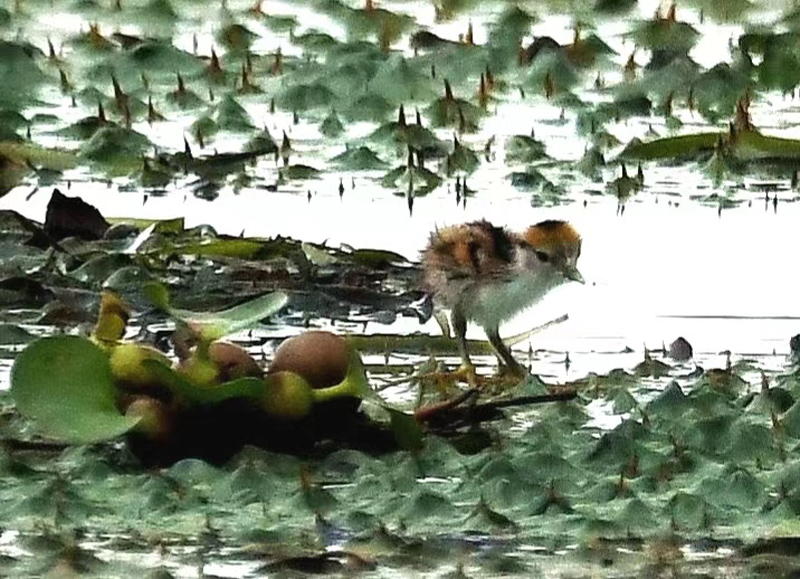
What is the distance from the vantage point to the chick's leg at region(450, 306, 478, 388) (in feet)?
12.7

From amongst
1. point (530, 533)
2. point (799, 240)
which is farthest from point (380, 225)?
point (530, 533)

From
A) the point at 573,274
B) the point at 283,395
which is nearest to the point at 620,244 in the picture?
the point at 573,274

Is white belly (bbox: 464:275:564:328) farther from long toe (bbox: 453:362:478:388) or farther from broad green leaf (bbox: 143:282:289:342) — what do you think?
broad green leaf (bbox: 143:282:289:342)

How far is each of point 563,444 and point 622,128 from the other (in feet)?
7.93

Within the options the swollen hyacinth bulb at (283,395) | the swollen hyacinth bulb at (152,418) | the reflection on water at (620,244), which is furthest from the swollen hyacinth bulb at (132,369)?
the reflection on water at (620,244)

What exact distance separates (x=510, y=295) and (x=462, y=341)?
0.30m

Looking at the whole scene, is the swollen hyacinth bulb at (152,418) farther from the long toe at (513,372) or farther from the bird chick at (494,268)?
the bird chick at (494,268)

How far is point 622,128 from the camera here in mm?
5746

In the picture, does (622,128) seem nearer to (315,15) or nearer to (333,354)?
(315,15)

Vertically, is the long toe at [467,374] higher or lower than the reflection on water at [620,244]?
lower

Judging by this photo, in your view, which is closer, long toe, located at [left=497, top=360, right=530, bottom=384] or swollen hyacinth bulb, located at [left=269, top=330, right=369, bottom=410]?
swollen hyacinth bulb, located at [left=269, top=330, right=369, bottom=410]

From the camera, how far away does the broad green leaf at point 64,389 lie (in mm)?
3207

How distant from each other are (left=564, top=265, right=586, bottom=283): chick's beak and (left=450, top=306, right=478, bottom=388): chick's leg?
0.24m

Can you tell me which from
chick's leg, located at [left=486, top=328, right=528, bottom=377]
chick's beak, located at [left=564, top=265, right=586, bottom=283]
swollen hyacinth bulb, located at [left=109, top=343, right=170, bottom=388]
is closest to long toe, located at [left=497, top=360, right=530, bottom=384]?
chick's leg, located at [left=486, top=328, right=528, bottom=377]
